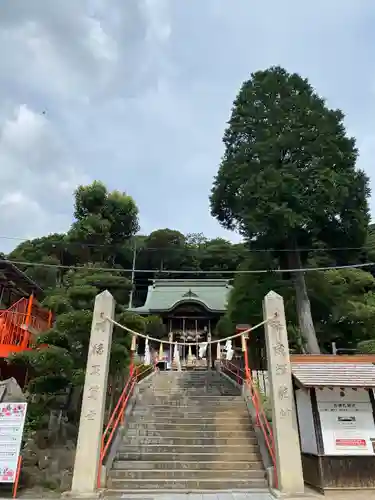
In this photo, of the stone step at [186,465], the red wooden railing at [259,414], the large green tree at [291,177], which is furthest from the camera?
the large green tree at [291,177]

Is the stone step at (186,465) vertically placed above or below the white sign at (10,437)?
below

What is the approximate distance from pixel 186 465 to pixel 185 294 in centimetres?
1930

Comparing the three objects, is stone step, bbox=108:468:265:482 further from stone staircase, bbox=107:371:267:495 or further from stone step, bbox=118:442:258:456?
stone step, bbox=118:442:258:456

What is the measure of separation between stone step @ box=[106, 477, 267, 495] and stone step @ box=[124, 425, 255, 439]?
179 cm

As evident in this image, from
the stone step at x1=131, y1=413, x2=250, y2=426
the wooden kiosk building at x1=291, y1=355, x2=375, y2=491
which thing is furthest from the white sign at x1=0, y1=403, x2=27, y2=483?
the wooden kiosk building at x1=291, y1=355, x2=375, y2=491

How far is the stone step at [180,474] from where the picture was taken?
7.32 meters

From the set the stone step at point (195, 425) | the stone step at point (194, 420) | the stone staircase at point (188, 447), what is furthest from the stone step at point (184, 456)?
the stone step at point (194, 420)

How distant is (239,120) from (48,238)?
37.2 meters

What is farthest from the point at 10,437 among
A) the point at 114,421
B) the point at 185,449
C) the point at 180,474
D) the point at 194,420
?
the point at 194,420

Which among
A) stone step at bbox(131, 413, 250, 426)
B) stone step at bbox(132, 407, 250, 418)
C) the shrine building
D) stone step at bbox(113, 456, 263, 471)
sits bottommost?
stone step at bbox(113, 456, 263, 471)

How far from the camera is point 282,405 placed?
704 cm

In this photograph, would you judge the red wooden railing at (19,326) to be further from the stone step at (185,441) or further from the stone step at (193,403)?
the stone step at (185,441)

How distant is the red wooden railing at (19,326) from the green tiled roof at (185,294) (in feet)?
39.0

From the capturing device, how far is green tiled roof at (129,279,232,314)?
86.1 ft
